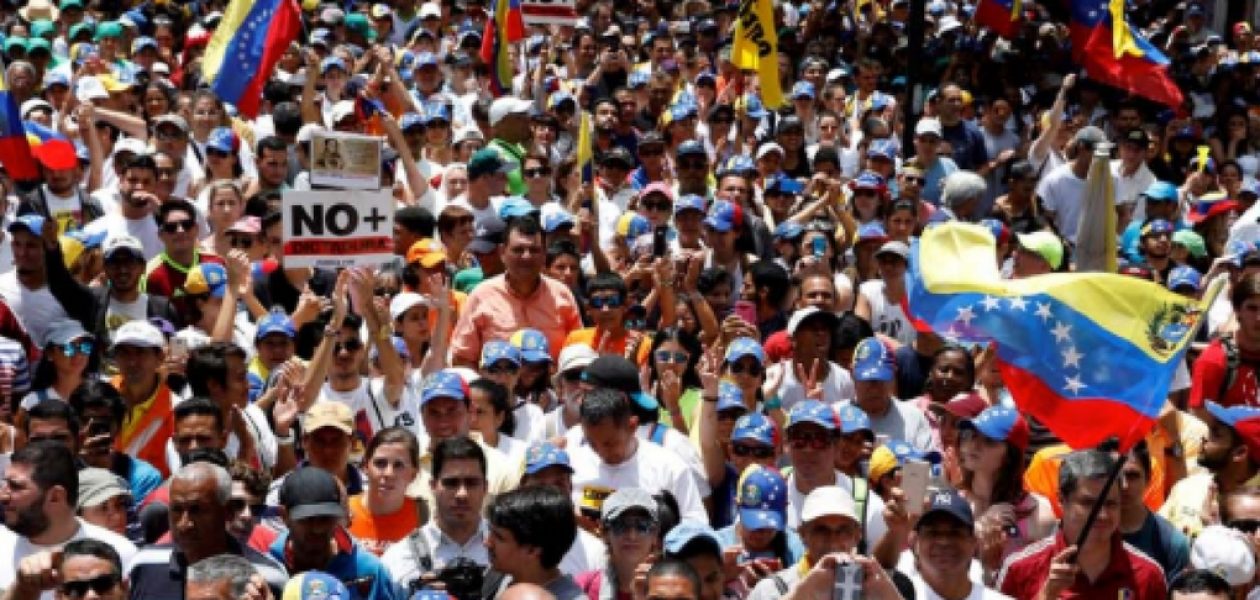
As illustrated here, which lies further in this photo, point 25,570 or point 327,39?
point 327,39

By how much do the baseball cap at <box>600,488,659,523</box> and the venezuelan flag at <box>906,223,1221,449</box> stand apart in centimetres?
135

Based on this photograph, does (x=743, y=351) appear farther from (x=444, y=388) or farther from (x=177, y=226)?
(x=177, y=226)

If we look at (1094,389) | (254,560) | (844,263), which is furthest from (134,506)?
(844,263)

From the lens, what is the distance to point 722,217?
39.0 ft

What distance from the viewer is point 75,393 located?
8.42 metres

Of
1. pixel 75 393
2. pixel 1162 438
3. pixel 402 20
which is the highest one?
pixel 75 393

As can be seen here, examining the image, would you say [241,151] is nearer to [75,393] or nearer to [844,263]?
[844,263]

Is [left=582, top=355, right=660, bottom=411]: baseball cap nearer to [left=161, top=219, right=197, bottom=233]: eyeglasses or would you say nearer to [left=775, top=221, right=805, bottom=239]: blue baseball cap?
[left=161, top=219, right=197, bottom=233]: eyeglasses

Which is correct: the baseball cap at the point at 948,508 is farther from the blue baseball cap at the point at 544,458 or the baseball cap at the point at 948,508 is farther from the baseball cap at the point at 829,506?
the blue baseball cap at the point at 544,458

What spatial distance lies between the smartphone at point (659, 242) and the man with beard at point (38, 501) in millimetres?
5231

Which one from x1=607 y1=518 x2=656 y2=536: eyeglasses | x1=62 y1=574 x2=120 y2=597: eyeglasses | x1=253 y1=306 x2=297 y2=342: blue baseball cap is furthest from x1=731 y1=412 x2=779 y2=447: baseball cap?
x1=62 y1=574 x2=120 y2=597: eyeglasses

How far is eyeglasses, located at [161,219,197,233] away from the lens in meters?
11.0

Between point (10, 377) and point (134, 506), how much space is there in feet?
4.39

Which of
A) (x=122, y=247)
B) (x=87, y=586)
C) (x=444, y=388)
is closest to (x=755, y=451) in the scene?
(x=444, y=388)
